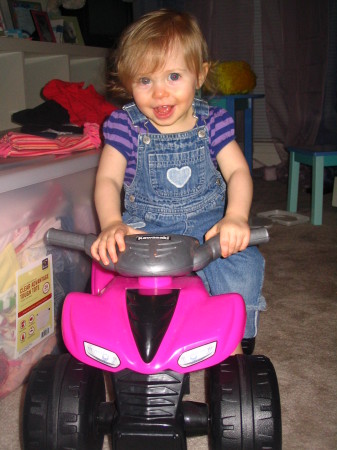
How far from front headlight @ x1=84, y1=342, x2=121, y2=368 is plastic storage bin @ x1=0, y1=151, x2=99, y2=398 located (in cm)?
34

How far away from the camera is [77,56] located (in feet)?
9.20

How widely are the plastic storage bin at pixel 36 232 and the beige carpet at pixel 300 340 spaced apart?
11 centimetres

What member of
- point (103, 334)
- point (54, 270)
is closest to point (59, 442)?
point (103, 334)

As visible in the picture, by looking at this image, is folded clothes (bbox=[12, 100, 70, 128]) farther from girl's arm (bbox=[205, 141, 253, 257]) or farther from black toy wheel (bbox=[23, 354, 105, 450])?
black toy wheel (bbox=[23, 354, 105, 450])

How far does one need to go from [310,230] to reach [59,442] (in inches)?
67.6

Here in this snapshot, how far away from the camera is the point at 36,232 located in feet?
3.44

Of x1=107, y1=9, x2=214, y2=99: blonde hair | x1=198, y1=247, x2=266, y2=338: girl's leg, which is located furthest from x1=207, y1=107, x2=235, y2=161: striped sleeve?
x1=198, y1=247, x2=266, y2=338: girl's leg

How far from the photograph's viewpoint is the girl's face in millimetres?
921

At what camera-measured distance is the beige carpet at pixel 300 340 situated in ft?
3.03

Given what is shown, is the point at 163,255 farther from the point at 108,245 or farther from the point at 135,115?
the point at 135,115

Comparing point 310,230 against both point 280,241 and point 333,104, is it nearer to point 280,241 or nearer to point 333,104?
point 280,241

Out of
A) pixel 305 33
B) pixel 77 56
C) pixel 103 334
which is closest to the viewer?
pixel 103 334

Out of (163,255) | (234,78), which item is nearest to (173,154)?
(163,255)

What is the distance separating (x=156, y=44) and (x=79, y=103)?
2.66 ft
